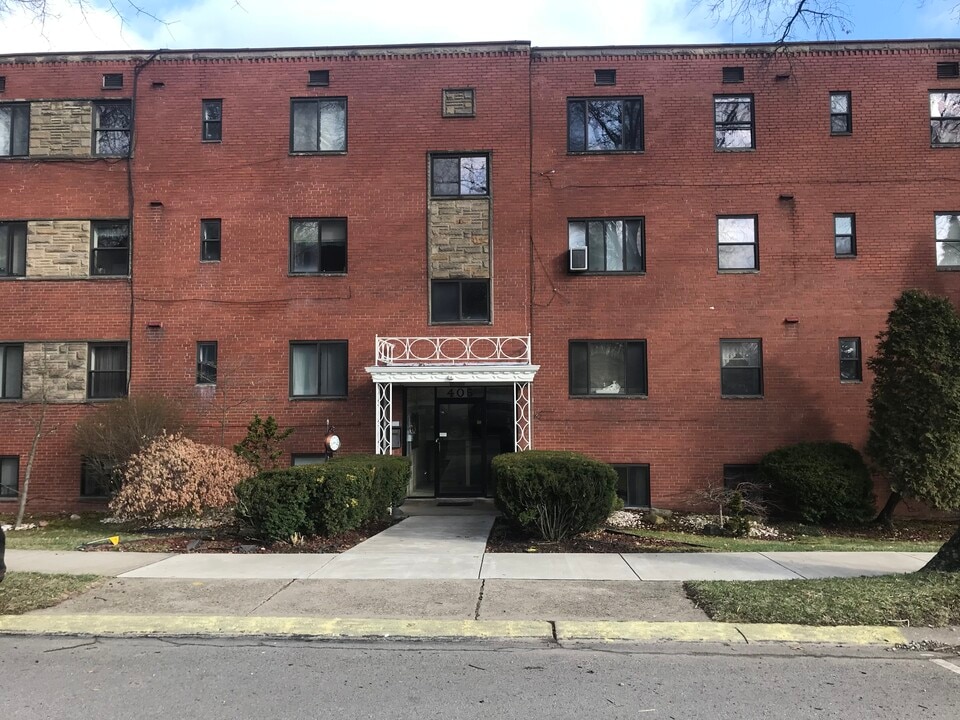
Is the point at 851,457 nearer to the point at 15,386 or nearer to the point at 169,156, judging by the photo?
the point at 169,156

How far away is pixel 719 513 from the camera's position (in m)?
14.0

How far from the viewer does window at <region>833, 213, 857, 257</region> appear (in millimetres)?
15672

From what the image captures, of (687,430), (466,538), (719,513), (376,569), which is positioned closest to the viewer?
(376,569)

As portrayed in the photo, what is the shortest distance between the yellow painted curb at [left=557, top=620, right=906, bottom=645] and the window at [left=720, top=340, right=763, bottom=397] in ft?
33.4

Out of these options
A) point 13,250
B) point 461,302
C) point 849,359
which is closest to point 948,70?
point 849,359

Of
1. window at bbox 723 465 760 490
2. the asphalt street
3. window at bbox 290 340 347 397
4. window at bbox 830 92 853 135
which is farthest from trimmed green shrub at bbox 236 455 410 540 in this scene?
window at bbox 830 92 853 135

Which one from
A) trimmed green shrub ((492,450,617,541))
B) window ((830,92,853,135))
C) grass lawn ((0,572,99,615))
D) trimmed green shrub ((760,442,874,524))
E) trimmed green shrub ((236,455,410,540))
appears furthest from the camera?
window ((830,92,853,135))

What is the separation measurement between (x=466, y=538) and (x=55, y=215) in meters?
12.5

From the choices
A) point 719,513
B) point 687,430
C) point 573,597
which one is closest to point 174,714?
point 573,597

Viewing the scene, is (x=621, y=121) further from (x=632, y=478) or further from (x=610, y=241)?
(x=632, y=478)

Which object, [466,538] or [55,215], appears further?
[55,215]

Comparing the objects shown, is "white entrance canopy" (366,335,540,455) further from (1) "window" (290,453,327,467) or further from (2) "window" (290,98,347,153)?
(2) "window" (290,98,347,153)

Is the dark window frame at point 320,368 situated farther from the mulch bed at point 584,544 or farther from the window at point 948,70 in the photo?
the window at point 948,70

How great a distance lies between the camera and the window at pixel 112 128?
16438mm
